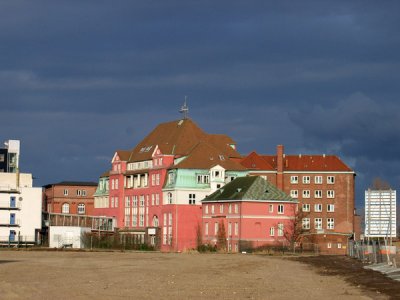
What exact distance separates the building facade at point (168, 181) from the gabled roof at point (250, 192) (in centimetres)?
572

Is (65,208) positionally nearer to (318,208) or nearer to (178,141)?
(178,141)

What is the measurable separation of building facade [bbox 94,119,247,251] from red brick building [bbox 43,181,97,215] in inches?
911

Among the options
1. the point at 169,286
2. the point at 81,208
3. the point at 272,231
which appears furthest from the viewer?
the point at 81,208

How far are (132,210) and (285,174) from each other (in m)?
28.3

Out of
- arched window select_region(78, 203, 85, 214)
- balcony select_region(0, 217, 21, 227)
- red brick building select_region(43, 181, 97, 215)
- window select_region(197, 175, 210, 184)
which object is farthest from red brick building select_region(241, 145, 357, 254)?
balcony select_region(0, 217, 21, 227)

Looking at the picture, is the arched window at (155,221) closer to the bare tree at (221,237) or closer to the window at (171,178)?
the window at (171,178)

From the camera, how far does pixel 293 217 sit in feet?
413

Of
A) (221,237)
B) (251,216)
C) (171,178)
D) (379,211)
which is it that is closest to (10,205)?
(171,178)

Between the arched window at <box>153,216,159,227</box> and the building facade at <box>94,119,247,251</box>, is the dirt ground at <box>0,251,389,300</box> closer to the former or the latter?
the building facade at <box>94,119,247,251</box>

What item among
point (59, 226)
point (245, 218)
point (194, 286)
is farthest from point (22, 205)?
point (194, 286)

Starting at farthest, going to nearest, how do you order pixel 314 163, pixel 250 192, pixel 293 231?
pixel 314 163, pixel 293 231, pixel 250 192

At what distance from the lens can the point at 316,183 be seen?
15975cm

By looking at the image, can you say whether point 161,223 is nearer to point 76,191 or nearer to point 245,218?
point 245,218

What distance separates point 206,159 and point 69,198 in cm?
5257
